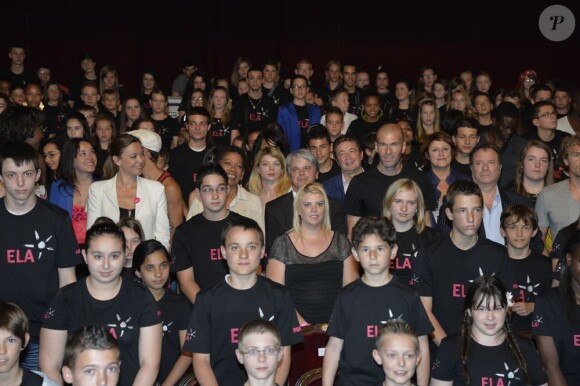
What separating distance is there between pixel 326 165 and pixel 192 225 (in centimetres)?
220

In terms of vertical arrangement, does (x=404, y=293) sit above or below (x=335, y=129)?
below

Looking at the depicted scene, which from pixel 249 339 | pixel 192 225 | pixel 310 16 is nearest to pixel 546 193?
pixel 192 225

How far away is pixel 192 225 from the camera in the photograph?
6543mm

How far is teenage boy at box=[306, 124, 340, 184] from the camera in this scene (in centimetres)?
832

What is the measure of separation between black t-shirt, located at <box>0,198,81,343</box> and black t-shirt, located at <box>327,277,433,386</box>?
169 cm

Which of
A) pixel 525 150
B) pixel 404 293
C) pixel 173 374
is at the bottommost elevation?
pixel 173 374

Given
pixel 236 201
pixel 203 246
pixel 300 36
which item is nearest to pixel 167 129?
pixel 236 201

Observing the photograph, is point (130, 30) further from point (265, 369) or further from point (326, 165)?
point (265, 369)

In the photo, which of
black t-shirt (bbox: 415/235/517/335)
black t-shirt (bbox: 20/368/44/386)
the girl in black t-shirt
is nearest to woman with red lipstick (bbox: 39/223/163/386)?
black t-shirt (bbox: 20/368/44/386)

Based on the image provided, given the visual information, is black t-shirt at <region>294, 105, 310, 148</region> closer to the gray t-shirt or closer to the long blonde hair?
the long blonde hair

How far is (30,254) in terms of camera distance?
5527 mm

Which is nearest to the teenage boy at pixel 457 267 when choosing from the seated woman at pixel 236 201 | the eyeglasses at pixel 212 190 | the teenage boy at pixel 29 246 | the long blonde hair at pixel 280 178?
the eyeglasses at pixel 212 190

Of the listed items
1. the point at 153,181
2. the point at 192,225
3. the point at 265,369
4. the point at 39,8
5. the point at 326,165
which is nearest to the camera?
the point at 265,369

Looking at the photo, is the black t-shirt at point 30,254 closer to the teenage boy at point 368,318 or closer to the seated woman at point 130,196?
the seated woman at point 130,196
